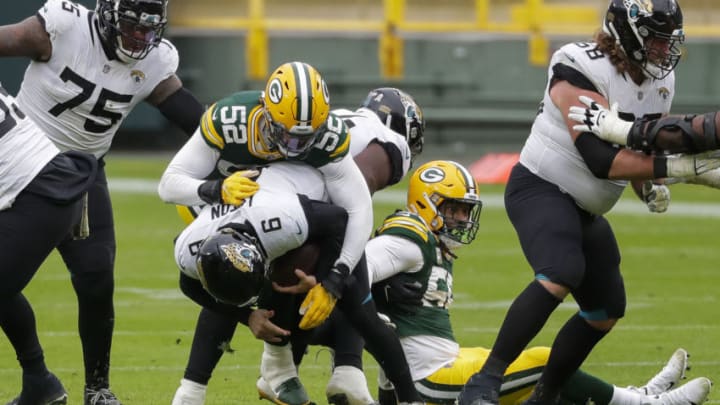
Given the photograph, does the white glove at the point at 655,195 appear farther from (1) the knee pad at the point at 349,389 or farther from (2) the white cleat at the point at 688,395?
(1) the knee pad at the point at 349,389

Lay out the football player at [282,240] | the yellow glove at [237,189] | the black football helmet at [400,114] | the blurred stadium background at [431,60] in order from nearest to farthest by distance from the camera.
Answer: the football player at [282,240], the yellow glove at [237,189], the black football helmet at [400,114], the blurred stadium background at [431,60]

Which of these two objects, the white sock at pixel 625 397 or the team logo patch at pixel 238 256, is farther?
the white sock at pixel 625 397

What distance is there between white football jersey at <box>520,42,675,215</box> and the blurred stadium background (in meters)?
15.1

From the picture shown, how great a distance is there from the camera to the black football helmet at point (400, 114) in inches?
258

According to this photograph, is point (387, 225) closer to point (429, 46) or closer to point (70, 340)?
point (70, 340)

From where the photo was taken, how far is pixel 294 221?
17.4 ft

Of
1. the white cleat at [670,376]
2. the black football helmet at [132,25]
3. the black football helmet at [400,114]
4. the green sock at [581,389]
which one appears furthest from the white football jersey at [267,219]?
the white cleat at [670,376]

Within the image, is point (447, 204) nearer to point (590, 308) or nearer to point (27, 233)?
point (590, 308)

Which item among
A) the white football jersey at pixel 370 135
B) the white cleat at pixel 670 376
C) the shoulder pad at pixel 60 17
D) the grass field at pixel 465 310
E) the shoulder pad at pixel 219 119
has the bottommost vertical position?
the grass field at pixel 465 310

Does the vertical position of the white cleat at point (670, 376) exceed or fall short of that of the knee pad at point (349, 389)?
it falls short

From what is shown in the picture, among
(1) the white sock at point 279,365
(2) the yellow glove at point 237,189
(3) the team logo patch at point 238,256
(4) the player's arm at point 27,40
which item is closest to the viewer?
(3) the team logo patch at point 238,256

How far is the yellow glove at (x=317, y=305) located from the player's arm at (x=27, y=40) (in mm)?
1730

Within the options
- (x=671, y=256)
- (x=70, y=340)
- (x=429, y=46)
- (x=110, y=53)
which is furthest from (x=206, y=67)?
(x=110, y=53)

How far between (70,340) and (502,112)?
13925mm
